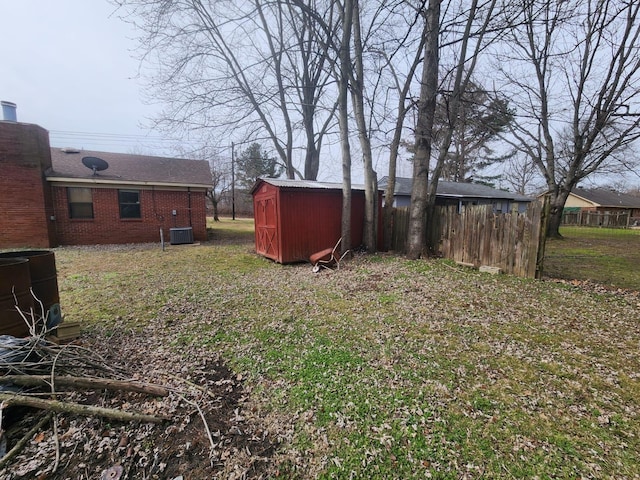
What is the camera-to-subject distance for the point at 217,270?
7.84 meters

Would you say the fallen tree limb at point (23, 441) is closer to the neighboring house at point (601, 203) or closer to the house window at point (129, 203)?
the house window at point (129, 203)

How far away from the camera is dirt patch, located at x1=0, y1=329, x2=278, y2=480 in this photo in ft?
6.42

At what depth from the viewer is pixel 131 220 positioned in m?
12.9

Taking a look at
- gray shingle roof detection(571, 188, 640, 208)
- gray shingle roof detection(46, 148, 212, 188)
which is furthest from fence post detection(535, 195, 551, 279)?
gray shingle roof detection(571, 188, 640, 208)

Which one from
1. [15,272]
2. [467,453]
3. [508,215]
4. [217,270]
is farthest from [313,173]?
[467,453]

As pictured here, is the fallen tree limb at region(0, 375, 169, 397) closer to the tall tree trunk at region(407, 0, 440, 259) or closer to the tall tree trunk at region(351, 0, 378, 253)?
the tall tree trunk at region(407, 0, 440, 259)

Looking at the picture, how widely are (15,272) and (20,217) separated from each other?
1140cm

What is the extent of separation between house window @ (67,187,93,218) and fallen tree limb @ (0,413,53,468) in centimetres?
1286

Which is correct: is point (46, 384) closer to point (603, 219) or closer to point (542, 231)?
point (542, 231)

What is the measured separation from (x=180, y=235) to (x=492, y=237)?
1205 cm

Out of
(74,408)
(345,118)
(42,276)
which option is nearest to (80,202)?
(42,276)

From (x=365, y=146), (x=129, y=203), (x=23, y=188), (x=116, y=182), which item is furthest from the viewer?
(x=129, y=203)

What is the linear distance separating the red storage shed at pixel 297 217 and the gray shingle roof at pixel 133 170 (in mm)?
6095

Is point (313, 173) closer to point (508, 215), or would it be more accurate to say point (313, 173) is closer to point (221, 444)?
point (508, 215)
